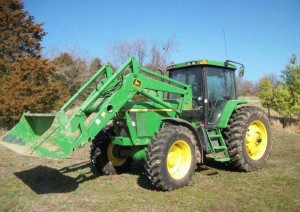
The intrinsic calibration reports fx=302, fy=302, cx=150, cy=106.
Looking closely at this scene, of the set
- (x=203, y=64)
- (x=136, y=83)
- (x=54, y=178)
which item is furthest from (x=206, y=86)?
(x=54, y=178)

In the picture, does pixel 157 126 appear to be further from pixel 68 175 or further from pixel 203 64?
pixel 68 175

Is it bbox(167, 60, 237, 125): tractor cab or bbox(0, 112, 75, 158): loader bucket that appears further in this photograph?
bbox(167, 60, 237, 125): tractor cab

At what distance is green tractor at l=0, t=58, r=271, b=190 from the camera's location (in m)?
5.24

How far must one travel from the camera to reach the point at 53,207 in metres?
4.86

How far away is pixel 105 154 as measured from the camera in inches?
266

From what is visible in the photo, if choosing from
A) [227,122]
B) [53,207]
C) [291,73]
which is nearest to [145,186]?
A: [53,207]

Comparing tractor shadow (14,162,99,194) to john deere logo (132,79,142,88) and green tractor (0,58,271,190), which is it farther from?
john deere logo (132,79,142,88)

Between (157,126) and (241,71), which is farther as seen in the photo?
(241,71)

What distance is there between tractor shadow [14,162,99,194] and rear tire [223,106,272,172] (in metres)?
3.17

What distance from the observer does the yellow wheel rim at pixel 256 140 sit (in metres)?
7.38

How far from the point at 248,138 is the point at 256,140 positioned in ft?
0.96

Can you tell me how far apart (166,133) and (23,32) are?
17366 millimetres

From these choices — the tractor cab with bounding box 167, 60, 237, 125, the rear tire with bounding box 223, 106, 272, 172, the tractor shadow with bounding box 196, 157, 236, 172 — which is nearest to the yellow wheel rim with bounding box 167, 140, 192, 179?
the tractor cab with bounding box 167, 60, 237, 125

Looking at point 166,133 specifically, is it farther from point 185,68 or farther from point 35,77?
point 35,77
